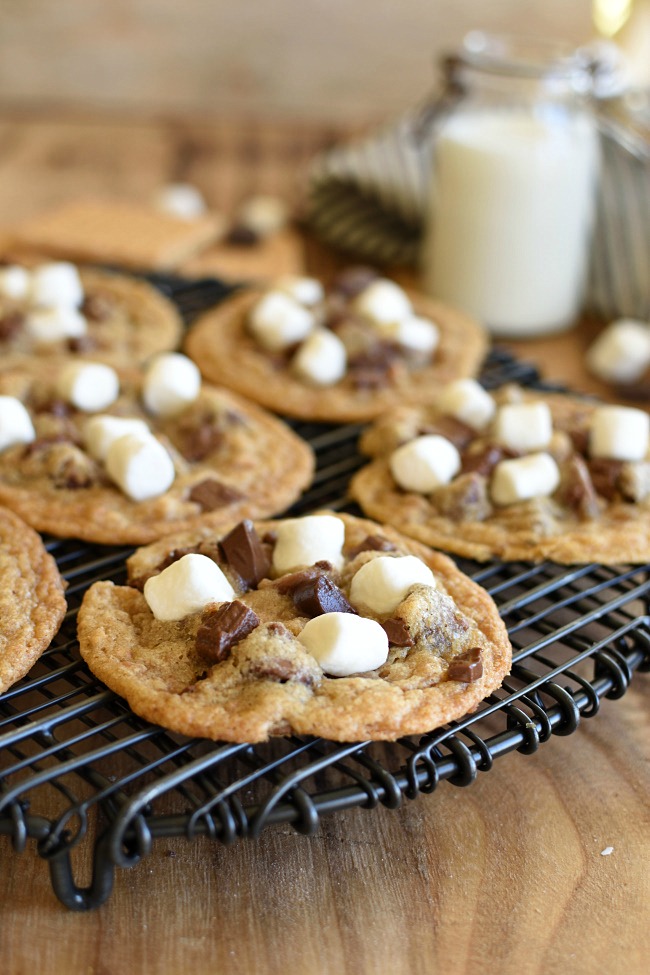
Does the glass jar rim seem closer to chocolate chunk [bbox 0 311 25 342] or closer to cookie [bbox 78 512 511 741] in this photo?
chocolate chunk [bbox 0 311 25 342]

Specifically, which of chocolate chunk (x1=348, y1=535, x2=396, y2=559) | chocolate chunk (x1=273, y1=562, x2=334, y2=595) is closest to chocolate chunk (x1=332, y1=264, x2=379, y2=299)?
chocolate chunk (x1=348, y1=535, x2=396, y2=559)

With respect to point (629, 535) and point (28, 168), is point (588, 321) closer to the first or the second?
point (629, 535)

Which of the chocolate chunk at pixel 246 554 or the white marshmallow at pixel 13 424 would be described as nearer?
the chocolate chunk at pixel 246 554

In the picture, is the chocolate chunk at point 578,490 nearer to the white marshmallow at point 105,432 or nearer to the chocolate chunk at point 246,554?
the chocolate chunk at point 246,554

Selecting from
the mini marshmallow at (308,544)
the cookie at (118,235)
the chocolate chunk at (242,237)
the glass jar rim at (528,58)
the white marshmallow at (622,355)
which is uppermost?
the glass jar rim at (528,58)

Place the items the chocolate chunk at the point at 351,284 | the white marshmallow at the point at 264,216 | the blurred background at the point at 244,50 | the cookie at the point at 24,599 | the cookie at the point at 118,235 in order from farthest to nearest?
1. the blurred background at the point at 244,50
2. the white marshmallow at the point at 264,216
3. the cookie at the point at 118,235
4. the chocolate chunk at the point at 351,284
5. the cookie at the point at 24,599

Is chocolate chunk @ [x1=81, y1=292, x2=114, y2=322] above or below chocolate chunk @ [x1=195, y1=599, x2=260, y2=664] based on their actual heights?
below

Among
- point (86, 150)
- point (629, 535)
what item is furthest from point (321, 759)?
point (86, 150)

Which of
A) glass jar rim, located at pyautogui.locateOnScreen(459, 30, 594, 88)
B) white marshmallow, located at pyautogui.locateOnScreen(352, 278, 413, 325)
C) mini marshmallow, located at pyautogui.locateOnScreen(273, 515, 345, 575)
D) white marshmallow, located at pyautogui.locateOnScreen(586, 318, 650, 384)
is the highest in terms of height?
glass jar rim, located at pyautogui.locateOnScreen(459, 30, 594, 88)

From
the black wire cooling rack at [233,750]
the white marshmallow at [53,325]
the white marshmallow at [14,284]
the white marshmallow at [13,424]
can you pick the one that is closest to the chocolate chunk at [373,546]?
the black wire cooling rack at [233,750]
